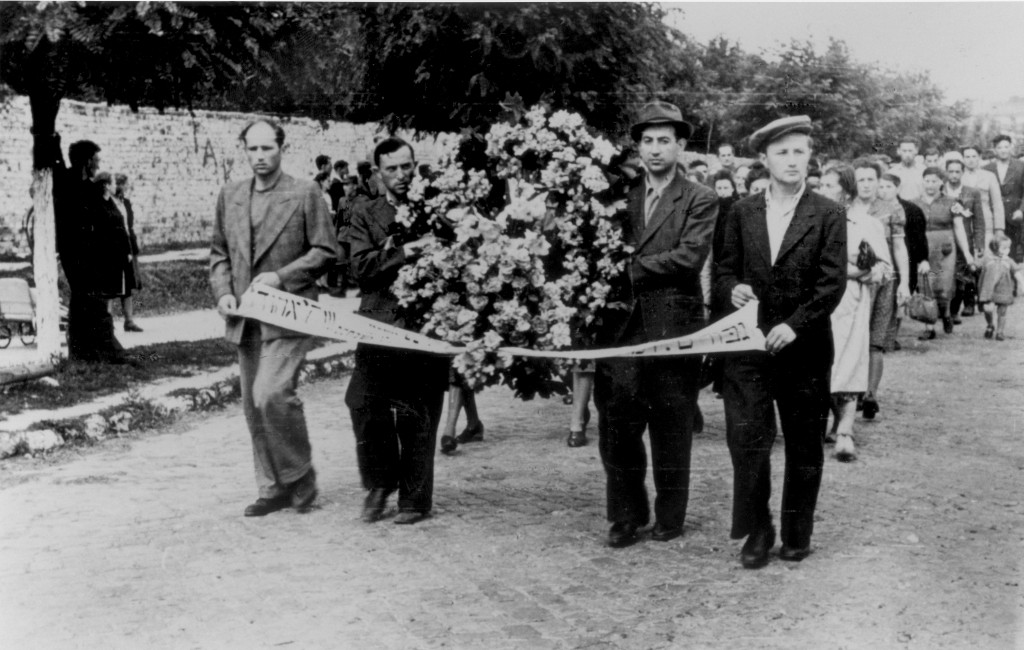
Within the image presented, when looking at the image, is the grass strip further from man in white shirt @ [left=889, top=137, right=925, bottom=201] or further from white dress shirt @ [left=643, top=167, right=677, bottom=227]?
man in white shirt @ [left=889, top=137, right=925, bottom=201]

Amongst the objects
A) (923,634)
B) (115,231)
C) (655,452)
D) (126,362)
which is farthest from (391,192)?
(115,231)

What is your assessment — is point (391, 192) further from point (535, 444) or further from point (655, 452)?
point (535, 444)

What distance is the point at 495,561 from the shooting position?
5.51 m

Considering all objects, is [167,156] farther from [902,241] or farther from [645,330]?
[645,330]

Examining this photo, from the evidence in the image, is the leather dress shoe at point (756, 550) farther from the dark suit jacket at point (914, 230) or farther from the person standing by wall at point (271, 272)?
the dark suit jacket at point (914, 230)

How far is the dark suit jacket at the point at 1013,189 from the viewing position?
15336 millimetres

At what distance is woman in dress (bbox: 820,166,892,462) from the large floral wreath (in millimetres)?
2672

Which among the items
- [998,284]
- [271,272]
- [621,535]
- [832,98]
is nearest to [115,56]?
[271,272]

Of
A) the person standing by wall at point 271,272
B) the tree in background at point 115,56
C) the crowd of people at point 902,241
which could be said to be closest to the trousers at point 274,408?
the person standing by wall at point 271,272

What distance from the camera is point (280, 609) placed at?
4844 millimetres

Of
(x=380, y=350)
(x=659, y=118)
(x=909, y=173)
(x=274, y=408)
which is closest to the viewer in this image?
(x=659, y=118)

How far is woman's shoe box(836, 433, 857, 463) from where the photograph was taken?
25.2ft

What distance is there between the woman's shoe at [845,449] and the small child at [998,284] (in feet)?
20.4

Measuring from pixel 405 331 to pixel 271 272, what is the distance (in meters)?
0.86
